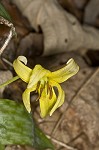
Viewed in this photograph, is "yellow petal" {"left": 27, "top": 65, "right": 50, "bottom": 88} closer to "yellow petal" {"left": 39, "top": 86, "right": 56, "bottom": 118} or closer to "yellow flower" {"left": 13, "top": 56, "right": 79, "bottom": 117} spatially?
"yellow flower" {"left": 13, "top": 56, "right": 79, "bottom": 117}

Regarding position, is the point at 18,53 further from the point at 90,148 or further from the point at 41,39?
the point at 90,148

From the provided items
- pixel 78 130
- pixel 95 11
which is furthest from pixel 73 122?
pixel 95 11

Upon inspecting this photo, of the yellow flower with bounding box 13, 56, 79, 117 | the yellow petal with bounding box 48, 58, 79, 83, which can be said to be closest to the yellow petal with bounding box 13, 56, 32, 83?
the yellow flower with bounding box 13, 56, 79, 117

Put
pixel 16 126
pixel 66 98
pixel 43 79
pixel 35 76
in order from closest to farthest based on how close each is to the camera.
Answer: pixel 35 76, pixel 43 79, pixel 16 126, pixel 66 98

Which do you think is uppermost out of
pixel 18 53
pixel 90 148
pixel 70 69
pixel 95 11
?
pixel 70 69

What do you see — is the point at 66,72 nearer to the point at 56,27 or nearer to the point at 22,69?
the point at 22,69

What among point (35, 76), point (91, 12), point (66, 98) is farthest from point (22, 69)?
point (91, 12)
